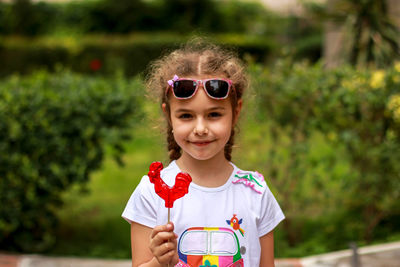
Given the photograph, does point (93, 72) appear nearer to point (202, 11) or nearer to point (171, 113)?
point (202, 11)

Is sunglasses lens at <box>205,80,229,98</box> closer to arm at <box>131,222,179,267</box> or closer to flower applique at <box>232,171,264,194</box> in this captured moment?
flower applique at <box>232,171,264,194</box>

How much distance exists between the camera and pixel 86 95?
3963mm

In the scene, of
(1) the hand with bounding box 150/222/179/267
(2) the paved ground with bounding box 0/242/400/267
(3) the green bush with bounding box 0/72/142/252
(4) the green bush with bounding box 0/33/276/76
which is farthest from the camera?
(4) the green bush with bounding box 0/33/276/76

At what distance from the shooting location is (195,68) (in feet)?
5.48

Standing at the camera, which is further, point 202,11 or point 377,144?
point 202,11

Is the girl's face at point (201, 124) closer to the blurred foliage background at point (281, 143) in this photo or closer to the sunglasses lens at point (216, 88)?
the sunglasses lens at point (216, 88)

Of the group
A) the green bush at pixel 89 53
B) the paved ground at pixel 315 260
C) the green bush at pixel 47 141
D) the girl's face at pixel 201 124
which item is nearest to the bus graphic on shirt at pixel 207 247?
the girl's face at pixel 201 124

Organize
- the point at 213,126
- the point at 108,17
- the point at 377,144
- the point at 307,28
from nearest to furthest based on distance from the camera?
the point at 213,126
the point at 377,144
the point at 108,17
the point at 307,28

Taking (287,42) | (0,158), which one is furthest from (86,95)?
(287,42)

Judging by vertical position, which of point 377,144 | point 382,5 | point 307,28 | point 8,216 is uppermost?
point 307,28

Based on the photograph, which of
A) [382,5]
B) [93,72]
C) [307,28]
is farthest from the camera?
[307,28]

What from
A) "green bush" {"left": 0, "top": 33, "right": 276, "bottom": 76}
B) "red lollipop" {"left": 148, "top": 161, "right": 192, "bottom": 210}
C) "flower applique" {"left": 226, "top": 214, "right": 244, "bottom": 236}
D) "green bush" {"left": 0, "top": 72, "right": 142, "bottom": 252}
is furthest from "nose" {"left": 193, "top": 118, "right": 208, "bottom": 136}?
"green bush" {"left": 0, "top": 33, "right": 276, "bottom": 76}

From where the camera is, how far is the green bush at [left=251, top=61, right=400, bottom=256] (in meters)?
3.87

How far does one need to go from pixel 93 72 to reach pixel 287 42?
9.46 m
